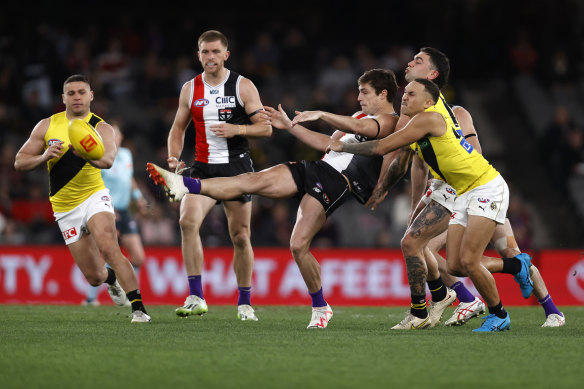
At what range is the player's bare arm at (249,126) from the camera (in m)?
8.57

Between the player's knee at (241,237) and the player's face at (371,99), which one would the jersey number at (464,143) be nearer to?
the player's face at (371,99)

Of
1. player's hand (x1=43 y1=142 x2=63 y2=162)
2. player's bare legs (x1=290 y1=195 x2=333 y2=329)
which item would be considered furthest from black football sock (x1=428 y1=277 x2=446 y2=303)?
player's hand (x1=43 y1=142 x2=63 y2=162)

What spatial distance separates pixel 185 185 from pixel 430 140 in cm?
209

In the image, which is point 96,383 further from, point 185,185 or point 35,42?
point 35,42

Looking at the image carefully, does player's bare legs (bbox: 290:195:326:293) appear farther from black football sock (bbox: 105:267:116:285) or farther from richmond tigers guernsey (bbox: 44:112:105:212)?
black football sock (bbox: 105:267:116:285)

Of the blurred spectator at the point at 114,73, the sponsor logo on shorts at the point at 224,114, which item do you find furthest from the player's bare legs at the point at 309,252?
the blurred spectator at the point at 114,73

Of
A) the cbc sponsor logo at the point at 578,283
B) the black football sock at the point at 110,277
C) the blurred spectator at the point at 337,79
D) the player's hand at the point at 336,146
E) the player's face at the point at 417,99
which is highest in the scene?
the blurred spectator at the point at 337,79

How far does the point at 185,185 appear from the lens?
7602mm

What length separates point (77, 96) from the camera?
8719 mm

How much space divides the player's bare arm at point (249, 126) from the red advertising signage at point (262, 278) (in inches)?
190

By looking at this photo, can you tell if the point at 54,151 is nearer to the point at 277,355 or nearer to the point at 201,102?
the point at 201,102

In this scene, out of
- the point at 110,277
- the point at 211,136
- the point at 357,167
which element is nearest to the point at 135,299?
the point at 110,277

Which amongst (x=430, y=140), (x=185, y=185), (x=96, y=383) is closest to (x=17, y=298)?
(x=185, y=185)

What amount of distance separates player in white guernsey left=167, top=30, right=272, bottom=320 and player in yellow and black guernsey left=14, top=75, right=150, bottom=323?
2.55 ft
